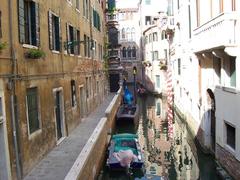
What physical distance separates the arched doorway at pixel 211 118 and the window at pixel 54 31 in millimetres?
5739

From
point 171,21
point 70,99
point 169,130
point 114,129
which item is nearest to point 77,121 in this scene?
point 70,99

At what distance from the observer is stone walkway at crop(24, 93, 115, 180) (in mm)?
9055

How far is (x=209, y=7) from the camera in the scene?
43.8ft

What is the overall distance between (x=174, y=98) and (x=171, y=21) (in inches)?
222

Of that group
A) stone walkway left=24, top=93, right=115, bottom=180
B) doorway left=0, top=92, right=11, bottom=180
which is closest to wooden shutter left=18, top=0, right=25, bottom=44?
doorway left=0, top=92, right=11, bottom=180

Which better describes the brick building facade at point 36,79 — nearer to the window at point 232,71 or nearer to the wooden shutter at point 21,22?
the wooden shutter at point 21,22

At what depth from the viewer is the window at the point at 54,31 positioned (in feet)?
38.7

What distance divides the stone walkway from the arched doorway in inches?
177

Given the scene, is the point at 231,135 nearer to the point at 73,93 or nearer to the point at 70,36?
the point at 73,93

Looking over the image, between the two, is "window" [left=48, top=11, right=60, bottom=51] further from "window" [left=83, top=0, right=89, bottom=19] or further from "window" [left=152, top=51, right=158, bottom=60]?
"window" [left=152, top=51, right=158, bottom=60]

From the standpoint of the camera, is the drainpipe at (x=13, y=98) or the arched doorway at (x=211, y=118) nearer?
the drainpipe at (x=13, y=98)

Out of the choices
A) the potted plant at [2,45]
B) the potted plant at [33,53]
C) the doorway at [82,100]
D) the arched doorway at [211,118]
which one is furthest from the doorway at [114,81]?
the potted plant at [2,45]

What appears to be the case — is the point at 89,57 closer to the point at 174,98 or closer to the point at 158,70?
the point at 174,98

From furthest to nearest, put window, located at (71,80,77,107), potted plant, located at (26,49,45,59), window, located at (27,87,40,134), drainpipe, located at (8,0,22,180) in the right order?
window, located at (71,80,77,107)
window, located at (27,87,40,134)
potted plant, located at (26,49,45,59)
drainpipe, located at (8,0,22,180)
